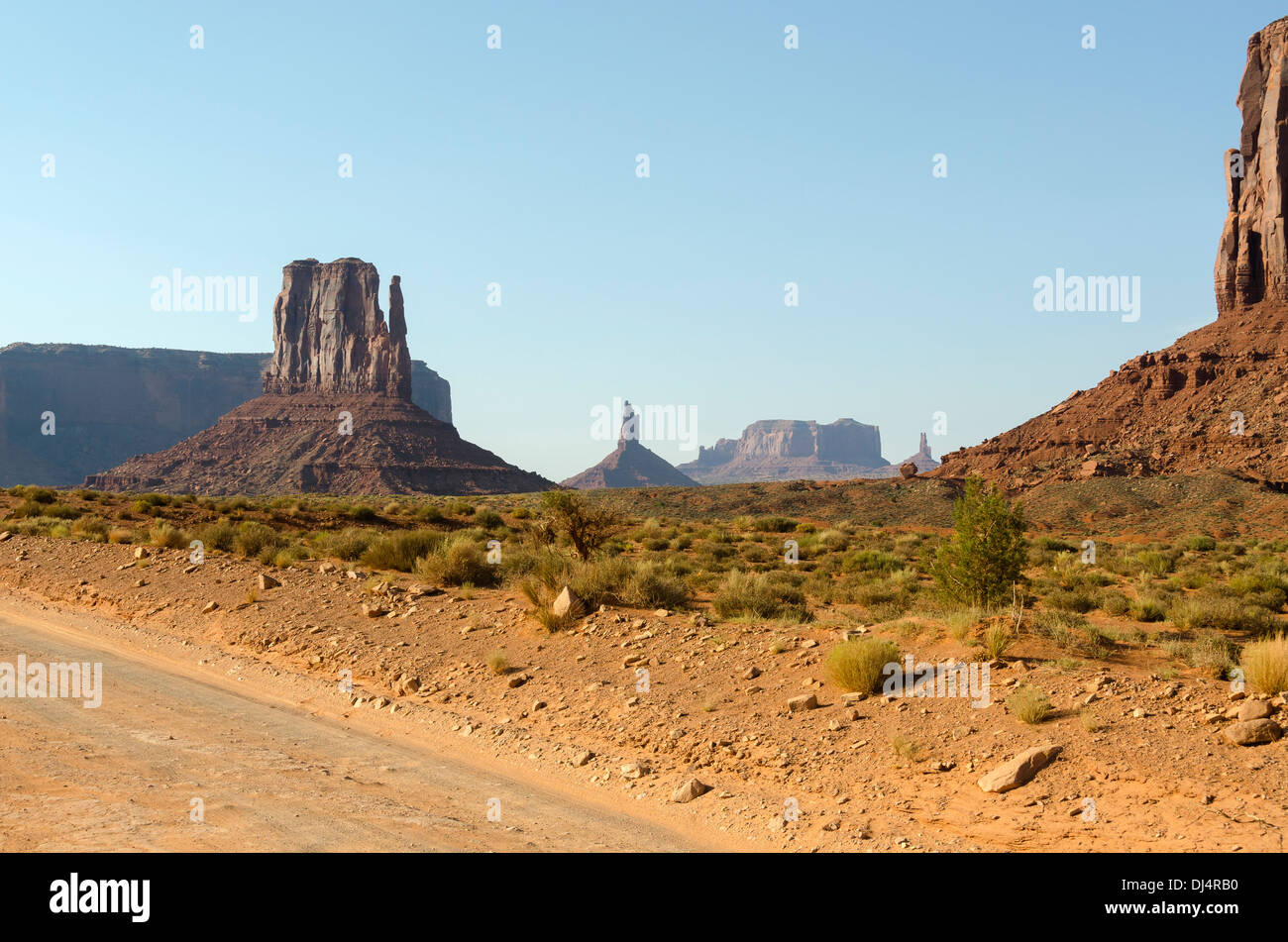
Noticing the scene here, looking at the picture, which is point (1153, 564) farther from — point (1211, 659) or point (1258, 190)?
point (1258, 190)

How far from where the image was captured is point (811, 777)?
8555mm

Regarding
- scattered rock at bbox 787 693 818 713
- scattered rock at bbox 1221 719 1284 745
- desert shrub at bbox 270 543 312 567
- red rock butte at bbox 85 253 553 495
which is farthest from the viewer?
red rock butte at bbox 85 253 553 495

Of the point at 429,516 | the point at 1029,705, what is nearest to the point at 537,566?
the point at 1029,705

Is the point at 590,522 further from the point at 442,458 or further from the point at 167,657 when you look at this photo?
the point at 442,458

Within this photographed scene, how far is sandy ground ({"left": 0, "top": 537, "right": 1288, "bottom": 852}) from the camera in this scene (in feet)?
23.4

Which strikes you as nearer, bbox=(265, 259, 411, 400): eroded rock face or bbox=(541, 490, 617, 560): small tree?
bbox=(541, 490, 617, 560): small tree

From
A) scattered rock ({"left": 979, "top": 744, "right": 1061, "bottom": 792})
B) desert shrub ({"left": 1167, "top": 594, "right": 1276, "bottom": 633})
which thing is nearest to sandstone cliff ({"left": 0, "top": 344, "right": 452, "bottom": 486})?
desert shrub ({"left": 1167, "top": 594, "right": 1276, "bottom": 633})

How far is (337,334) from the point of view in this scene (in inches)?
6147

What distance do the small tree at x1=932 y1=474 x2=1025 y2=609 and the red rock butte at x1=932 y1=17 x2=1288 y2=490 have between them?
46.3m

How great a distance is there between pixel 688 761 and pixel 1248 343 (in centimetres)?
8368

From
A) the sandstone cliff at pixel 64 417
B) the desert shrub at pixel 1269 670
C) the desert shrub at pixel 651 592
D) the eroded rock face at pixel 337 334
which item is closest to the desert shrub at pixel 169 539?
the desert shrub at pixel 651 592

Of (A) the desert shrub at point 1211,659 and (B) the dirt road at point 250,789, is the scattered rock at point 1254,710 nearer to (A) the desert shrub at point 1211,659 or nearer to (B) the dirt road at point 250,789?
(A) the desert shrub at point 1211,659

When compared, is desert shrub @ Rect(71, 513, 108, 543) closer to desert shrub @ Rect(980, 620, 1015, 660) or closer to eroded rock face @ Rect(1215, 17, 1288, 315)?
desert shrub @ Rect(980, 620, 1015, 660)
